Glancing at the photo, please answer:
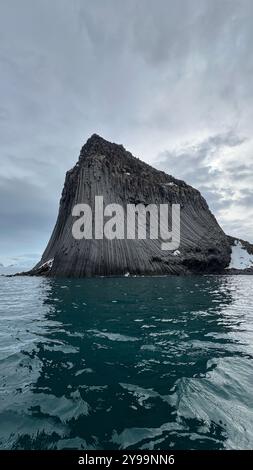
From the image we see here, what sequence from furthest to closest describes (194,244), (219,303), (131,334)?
1. (194,244)
2. (219,303)
3. (131,334)

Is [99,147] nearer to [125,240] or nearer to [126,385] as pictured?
[125,240]

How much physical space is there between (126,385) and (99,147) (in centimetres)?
7477

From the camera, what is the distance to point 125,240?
194 ft

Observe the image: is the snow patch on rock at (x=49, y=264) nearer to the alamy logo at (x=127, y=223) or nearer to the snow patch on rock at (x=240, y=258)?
the alamy logo at (x=127, y=223)

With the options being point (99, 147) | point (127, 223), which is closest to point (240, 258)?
point (127, 223)

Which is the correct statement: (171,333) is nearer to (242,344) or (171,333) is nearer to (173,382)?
(242,344)

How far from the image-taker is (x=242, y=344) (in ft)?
33.5

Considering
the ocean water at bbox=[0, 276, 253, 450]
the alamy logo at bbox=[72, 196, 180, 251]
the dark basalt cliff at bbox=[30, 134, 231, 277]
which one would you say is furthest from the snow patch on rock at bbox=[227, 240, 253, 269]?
the ocean water at bbox=[0, 276, 253, 450]

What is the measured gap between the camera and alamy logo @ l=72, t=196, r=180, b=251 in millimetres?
59312
